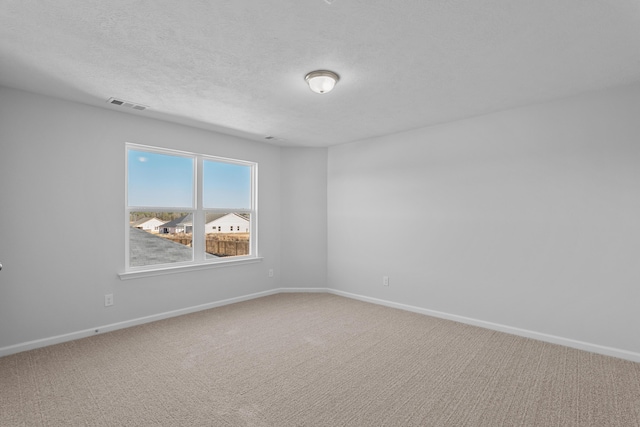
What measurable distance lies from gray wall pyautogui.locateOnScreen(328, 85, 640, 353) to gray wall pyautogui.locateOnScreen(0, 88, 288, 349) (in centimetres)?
295

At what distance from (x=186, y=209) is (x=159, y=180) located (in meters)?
0.49

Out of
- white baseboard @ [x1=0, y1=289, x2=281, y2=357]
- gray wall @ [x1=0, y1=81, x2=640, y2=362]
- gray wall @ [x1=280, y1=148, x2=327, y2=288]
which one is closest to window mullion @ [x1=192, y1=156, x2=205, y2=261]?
gray wall @ [x1=0, y1=81, x2=640, y2=362]

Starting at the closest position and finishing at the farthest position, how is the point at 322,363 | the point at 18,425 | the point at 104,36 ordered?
the point at 18,425
the point at 104,36
the point at 322,363

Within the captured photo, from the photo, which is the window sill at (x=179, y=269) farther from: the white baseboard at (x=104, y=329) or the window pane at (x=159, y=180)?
the window pane at (x=159, y=180)

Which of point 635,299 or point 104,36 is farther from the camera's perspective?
point 635,299

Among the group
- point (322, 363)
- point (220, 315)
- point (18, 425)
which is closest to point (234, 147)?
point (220, 315)

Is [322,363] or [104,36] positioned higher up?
[104,36]

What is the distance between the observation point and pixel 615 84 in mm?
2834

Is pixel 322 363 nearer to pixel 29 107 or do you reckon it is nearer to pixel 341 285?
pixel 341 285

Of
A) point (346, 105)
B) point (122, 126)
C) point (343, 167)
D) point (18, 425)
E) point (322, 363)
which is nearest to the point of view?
point (18, 425)

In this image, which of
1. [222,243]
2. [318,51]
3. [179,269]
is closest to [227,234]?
[222,243]

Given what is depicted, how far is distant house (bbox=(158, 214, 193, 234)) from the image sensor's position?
4086 mm

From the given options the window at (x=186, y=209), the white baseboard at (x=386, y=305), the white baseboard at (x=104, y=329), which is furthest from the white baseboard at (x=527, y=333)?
the window at (x=186, y=209)

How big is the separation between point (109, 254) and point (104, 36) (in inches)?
91.4
